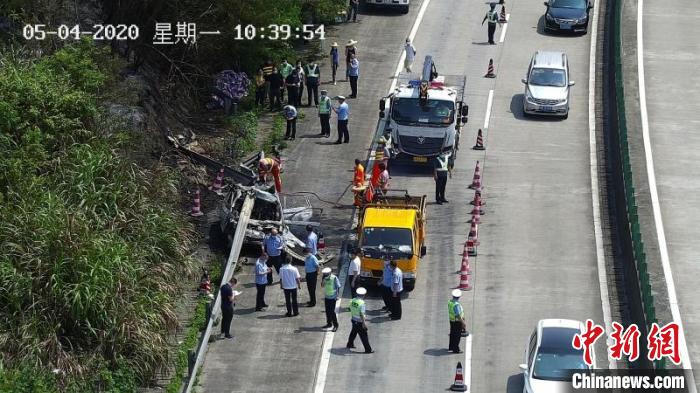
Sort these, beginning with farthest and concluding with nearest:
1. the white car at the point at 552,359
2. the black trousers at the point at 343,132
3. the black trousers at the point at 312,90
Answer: the black trousers at the point at 312,90 < the black trousers at the point at 343,132 < the white car at the point at 552,359

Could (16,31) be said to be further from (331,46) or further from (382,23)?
(382,23)

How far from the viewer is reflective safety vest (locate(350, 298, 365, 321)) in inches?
1319

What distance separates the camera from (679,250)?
1617 inches

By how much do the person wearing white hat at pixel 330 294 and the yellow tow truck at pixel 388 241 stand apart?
163cm

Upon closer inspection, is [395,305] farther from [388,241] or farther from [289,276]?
[289,276]

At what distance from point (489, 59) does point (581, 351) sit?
26.6m

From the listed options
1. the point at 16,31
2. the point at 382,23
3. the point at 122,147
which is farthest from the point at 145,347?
the point at 382,23

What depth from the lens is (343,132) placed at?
157 feet

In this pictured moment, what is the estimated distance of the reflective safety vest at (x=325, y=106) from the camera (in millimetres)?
47719

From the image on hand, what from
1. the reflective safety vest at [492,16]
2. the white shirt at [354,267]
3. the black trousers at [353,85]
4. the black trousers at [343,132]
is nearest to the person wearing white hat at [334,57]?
the black trousers at [353,85]

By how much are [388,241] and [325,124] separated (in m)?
11.9

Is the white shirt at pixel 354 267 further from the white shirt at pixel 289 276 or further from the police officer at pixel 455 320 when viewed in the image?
the police officer at pixel 455 320

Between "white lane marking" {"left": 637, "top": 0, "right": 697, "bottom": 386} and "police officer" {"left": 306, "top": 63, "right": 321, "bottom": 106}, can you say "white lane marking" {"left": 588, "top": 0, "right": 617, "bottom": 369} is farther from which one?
"police officer" {"left": 306, "top": 63, "right": 321, "bottom": 106}

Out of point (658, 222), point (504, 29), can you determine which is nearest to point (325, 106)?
point (658, 222)
